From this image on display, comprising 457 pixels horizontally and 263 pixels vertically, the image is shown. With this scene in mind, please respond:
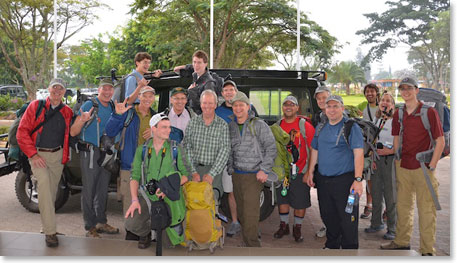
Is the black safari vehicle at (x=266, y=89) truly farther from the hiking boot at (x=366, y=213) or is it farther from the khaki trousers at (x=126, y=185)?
the hiking boot at (x=366, y=213)

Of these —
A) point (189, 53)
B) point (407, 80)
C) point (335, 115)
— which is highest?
point (189, 53)

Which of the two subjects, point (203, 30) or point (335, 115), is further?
point (203, 30)

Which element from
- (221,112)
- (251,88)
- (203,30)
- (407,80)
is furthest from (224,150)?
(203,30)

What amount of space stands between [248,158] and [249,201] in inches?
17.5

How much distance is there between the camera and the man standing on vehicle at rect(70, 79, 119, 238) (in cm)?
440

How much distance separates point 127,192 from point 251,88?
2.02m

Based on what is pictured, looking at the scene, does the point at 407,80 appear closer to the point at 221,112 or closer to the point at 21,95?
the point at 221,112

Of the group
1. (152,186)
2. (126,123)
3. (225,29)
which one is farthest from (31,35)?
(225,29)

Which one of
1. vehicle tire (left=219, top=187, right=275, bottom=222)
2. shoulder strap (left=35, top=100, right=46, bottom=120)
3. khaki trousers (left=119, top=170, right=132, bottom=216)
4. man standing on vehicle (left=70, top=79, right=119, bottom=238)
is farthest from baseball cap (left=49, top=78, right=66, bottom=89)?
vehicle tire (left=219, top=187, right=275, bottom=222)

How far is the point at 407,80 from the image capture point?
4.04 meters

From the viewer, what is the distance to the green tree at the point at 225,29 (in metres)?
13.2

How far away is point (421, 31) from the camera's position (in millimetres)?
5789

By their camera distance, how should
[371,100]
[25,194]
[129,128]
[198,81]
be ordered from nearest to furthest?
[129,128] → [198,81] → [371,100] → [25,194]

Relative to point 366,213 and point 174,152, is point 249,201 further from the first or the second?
point 366,213
